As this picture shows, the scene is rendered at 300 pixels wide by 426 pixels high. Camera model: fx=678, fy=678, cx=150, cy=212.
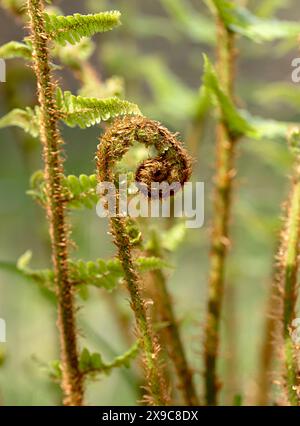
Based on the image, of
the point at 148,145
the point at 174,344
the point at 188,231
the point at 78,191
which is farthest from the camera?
the point at 188,231

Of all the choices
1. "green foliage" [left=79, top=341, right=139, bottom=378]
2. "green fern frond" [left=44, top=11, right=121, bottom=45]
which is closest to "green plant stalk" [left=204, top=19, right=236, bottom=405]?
"green foliage" [left=79, top=341, right=139, bottom=378]

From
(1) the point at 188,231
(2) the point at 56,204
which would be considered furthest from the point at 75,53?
(1) the point at 188,231

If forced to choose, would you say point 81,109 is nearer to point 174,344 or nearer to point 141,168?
point 141,168

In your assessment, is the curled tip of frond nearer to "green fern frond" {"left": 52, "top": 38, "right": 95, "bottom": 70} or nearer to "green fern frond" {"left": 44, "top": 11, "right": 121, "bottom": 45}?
"green fern frond" {"left": 44, "top": 11, "right": 121, "bottom": 45}

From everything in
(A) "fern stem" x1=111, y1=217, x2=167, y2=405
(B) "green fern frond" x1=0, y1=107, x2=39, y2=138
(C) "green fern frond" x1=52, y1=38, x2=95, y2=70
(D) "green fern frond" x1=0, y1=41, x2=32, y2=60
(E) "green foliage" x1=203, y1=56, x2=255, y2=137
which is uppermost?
(C) "green fern frond" x1=52, y1=38, x2=95, y2=70

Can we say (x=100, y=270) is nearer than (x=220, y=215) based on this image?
Yes
